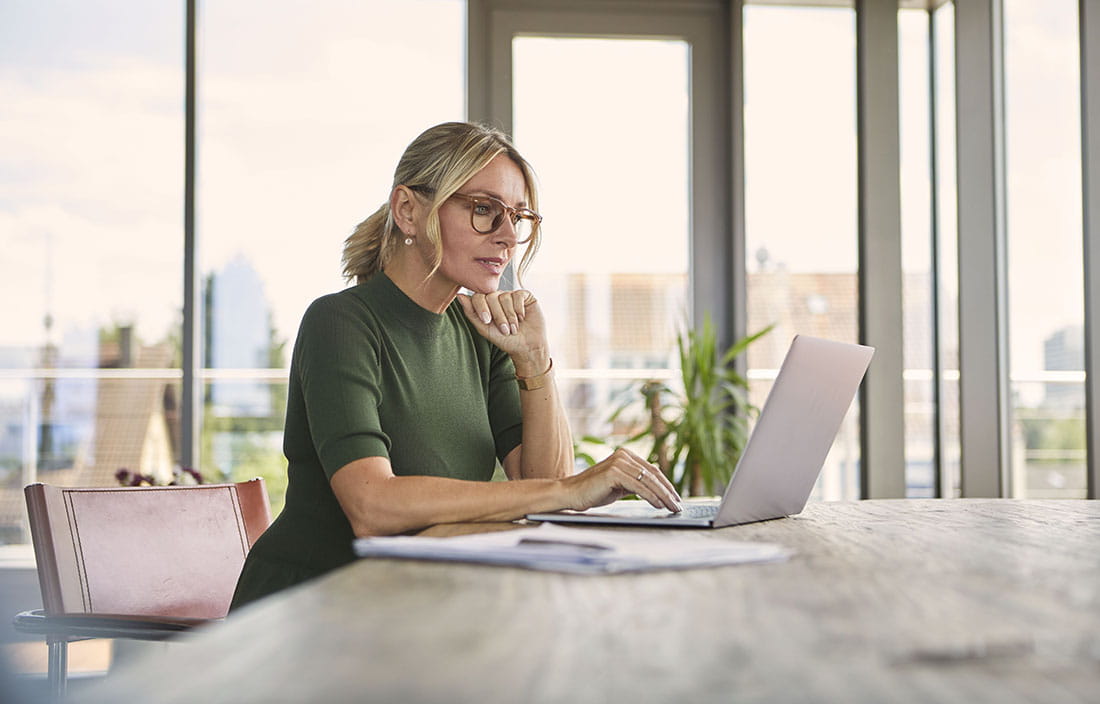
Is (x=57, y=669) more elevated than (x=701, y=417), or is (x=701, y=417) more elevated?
(x=701, y=417)

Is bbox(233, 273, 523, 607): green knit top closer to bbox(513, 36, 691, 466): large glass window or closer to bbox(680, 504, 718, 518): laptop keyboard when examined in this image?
bbox(680, 504, 718, 518): laptop keyboard

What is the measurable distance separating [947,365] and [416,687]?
11.7ft

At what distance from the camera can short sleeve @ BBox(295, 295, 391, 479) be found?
141cm

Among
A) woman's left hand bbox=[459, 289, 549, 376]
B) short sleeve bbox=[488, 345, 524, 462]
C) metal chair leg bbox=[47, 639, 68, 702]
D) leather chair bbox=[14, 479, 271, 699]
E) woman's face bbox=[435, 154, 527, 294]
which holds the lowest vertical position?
metal chair leg bbox=[47, 639, 68, 702]

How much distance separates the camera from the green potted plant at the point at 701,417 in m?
3.71

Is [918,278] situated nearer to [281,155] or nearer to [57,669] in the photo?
[281,155]

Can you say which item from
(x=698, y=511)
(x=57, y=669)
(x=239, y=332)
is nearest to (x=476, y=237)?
(x=698, y=511)

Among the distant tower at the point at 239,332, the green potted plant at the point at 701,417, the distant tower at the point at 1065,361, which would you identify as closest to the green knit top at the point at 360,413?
the green potted plant at the point at 701,417

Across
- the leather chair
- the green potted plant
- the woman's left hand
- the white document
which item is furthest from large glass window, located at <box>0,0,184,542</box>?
the white document

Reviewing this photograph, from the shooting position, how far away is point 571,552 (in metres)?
0.86

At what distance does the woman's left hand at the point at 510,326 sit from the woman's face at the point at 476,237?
34 mm

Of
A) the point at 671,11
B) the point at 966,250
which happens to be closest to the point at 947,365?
the point at 966,250

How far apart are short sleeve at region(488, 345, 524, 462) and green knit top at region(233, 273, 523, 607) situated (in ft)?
0.38

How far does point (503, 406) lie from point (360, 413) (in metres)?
0.57
